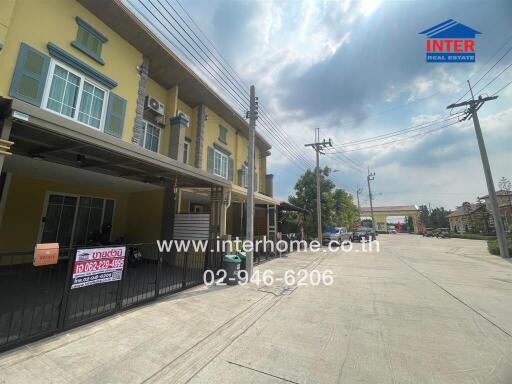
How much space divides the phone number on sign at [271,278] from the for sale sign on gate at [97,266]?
2.88 m

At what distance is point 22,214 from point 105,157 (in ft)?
14.4

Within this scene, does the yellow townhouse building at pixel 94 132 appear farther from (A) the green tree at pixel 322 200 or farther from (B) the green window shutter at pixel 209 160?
(A) the green tree at pixel 322 200

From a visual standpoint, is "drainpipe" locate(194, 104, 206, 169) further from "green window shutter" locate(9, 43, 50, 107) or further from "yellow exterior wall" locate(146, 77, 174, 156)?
"green window shutter" locate(9, 43, 50, 107)

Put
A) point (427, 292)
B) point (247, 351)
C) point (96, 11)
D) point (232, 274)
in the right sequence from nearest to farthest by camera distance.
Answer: point (247, 351), point (427, 292), point (232, 274), point (96, 11)

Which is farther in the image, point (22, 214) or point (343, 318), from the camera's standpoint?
point (22, 214)

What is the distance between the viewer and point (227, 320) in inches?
173

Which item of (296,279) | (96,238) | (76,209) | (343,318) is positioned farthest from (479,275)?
(76,209)

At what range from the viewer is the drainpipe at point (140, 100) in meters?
8.88

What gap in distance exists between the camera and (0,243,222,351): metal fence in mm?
3611

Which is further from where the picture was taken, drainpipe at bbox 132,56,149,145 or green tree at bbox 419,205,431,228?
green tree at bbox 419,205,431,228

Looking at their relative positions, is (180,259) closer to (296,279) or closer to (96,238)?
(96,238)

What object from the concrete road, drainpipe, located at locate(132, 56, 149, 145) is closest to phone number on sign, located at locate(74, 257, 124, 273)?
the concrete road

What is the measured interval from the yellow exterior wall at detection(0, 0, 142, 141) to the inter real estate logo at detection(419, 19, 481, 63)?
1150cm

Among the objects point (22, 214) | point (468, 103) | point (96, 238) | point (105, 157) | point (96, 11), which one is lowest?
point (96, 238)
